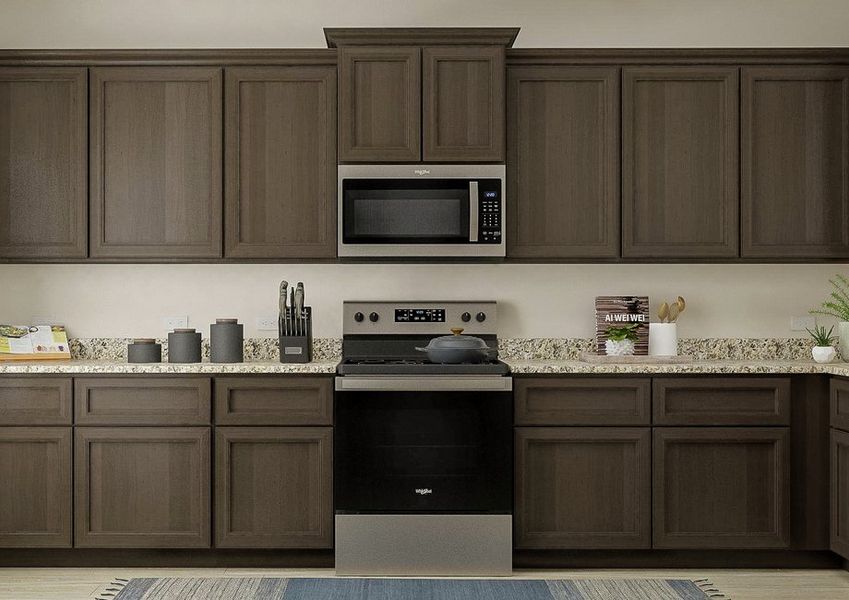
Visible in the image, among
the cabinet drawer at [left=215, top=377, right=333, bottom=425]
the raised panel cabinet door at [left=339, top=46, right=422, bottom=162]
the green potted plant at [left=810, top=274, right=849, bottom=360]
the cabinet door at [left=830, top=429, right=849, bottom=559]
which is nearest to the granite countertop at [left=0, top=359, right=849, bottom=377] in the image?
the cabinet drawer at [left=215, top=377, right=333, bottom=425]

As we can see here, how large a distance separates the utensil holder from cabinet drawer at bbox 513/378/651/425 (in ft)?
3.08

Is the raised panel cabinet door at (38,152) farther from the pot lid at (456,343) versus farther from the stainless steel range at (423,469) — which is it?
the pot lid at (456,343)

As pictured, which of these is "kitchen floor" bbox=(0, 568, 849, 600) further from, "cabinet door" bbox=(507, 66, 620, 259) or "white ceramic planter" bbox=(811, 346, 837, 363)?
"cabinet door" bbox=(507, 66, 620, 259)

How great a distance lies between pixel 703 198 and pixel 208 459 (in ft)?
8.09

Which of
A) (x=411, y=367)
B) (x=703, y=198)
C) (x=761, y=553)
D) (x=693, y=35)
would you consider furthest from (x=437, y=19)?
(x=761, y=553)

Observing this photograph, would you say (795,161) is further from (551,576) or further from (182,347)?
(182,347)

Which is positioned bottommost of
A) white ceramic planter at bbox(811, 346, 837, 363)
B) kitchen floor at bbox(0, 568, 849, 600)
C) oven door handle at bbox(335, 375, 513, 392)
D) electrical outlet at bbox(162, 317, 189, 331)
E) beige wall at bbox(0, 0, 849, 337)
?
kitchen floor at bbox(0, 568, 849, 600)

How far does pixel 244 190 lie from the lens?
12.9ft

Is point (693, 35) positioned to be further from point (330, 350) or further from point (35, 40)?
point (35, 40)

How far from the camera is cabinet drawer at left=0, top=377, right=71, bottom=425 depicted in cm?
363

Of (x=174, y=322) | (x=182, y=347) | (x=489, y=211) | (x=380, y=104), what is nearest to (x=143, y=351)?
(x=182, y=347)

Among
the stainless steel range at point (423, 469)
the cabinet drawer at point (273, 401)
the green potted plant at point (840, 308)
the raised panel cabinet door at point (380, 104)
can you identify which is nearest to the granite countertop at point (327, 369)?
the cabinet drawer at point (273, 401)

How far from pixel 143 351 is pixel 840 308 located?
10.5 feet

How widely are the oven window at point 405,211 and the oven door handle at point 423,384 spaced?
67cm
